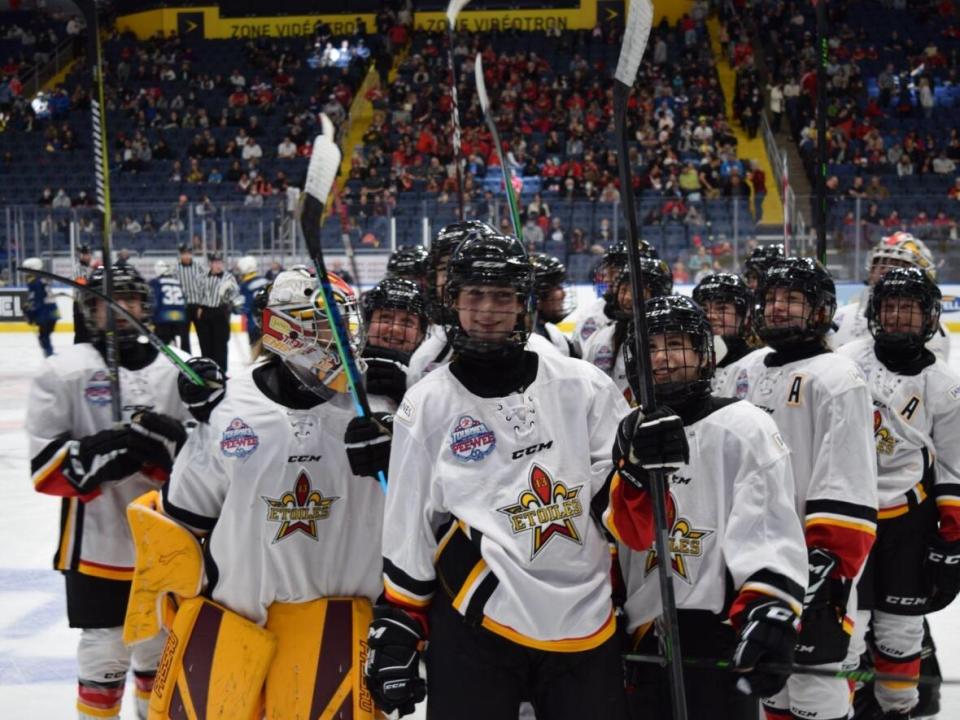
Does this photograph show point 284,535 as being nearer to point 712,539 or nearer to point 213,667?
point 213,667

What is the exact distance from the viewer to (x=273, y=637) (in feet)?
7.26

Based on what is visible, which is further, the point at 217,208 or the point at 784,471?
the point at 217,208

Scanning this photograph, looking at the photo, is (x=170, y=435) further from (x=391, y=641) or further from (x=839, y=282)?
(x=839, y=282)

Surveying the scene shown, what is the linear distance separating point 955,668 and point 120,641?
2619 millimetres

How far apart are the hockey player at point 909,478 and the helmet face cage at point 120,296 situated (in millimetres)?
1967

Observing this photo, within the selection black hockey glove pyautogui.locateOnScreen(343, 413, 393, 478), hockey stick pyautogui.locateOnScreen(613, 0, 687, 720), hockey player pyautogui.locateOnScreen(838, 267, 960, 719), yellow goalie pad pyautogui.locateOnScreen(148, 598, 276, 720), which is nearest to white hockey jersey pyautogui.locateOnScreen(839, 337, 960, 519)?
hockey player pyautogui.locateOnScreen(838, 267, 960, 719)

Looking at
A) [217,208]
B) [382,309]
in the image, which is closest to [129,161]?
[217,208]

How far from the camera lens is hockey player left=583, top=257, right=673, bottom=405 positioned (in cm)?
392

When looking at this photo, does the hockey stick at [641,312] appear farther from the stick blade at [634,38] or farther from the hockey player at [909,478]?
the hockey player at [909,478]

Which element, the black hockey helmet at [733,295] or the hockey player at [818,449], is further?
the black hockey helmet at [733,295]

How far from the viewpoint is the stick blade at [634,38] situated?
183 cm

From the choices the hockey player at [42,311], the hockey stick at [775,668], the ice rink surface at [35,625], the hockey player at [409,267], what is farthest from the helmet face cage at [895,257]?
the hockey player at [42,311]

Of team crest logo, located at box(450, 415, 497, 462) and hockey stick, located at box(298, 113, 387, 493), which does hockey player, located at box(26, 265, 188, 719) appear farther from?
team crest logo, located at box(450, 415, 497, 462)

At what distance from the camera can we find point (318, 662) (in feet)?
7.27
